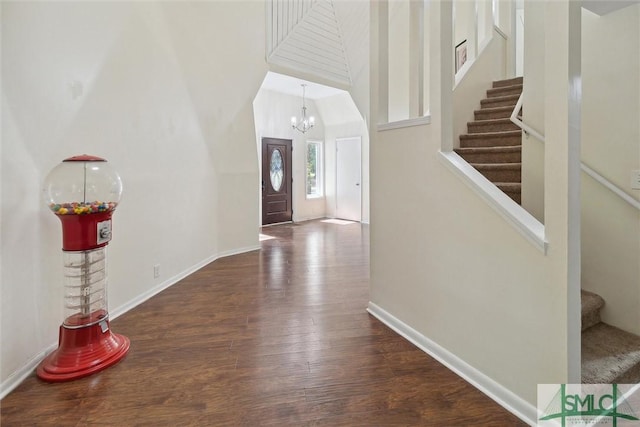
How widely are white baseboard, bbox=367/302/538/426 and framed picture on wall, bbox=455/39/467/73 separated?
451cm

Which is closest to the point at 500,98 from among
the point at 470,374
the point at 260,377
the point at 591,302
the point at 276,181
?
the point at 591,302

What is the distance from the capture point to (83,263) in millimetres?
2252

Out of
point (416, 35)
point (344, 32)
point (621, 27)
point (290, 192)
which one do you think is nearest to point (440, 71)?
point (416, 35)

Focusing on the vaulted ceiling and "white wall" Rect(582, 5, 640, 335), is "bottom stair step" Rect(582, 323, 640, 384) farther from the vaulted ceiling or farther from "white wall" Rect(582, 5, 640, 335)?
the vaulted ceiling

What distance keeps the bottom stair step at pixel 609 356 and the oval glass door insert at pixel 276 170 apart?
6.69 m

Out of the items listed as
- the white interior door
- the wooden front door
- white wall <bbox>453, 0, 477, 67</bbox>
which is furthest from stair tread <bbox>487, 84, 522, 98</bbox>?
the wooden front door

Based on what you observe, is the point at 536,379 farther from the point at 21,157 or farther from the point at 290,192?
the point at 290,192

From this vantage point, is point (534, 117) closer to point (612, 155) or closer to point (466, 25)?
point (612, 155)

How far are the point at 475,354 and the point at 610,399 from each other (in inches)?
26.3

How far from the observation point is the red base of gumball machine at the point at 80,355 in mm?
2060

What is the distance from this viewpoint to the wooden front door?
7969mm

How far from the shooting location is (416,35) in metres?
3.09

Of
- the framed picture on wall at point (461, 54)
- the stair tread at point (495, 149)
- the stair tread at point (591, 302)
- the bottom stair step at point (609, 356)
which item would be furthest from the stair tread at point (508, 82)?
the bottom stair step at point (609, 356)
